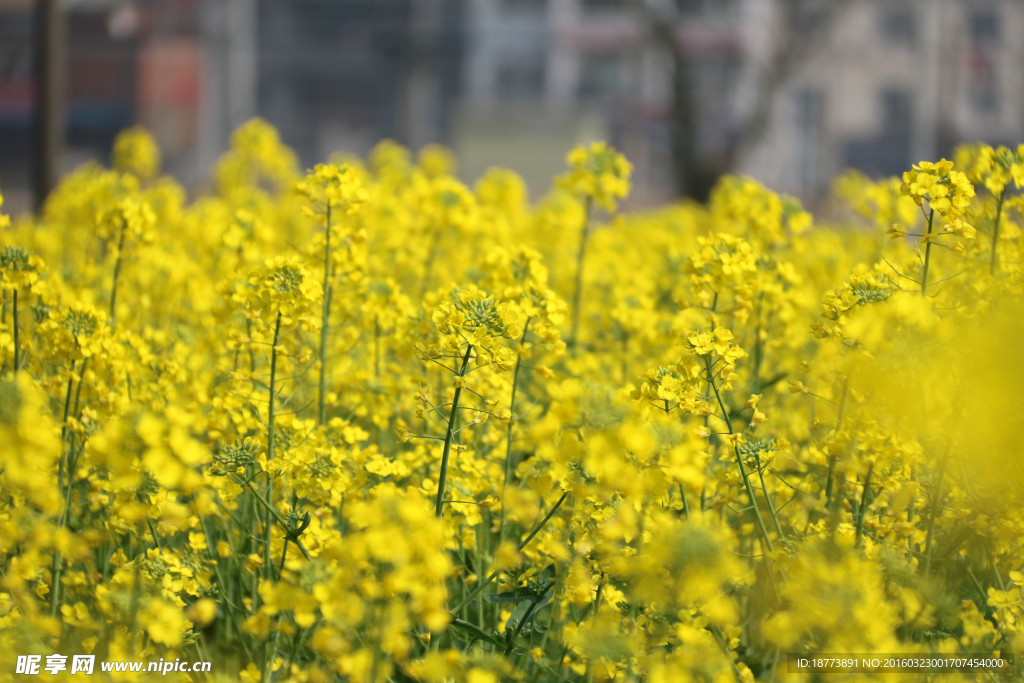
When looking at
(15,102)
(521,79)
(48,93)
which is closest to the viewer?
(48,93)

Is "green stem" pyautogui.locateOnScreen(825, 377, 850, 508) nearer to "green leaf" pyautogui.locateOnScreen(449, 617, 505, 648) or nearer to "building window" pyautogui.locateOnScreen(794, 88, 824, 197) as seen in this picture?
"green leaf" pyautogui.locateOnScreen(449, 617, 505, 648)

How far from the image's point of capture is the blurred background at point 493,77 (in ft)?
85.1

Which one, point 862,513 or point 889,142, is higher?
point 889,142

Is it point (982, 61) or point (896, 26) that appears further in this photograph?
point (896, 26)

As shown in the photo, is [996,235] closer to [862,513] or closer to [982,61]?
[862,513]

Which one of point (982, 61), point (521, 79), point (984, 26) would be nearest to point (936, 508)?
point (521, 79)

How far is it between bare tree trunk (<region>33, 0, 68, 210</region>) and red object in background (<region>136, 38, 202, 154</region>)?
21146 mm

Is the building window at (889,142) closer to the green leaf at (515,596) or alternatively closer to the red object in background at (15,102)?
the red object in background at (15,102)

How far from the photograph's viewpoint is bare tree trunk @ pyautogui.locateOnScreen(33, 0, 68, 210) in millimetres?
6000

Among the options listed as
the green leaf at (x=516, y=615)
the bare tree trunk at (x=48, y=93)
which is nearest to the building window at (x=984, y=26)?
the bare tree trunk at (x=48, y=93)

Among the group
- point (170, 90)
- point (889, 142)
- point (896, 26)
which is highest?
point (896, 26)

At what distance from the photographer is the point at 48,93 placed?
613 cm

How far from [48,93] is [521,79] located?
2903 centimetres

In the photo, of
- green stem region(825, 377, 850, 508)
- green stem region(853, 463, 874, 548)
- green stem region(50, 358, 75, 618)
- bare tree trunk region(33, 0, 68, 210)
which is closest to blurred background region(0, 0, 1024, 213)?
bare tree trunk region(33, 0, 68, 210)
